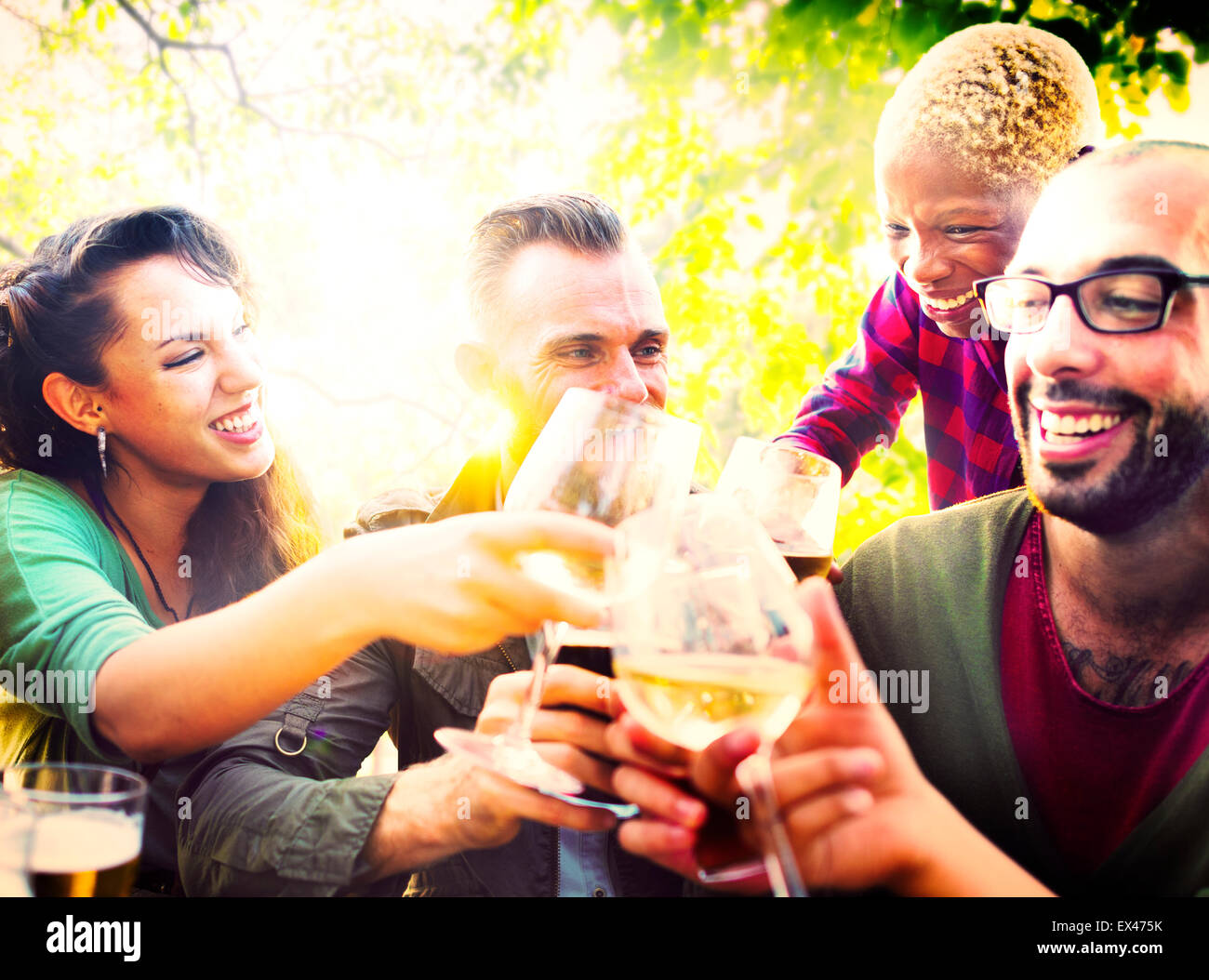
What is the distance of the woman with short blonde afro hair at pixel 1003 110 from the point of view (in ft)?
5.45

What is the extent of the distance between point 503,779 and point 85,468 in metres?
1.17

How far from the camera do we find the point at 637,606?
32.4 inches

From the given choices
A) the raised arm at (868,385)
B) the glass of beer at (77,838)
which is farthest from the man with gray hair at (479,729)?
the raised arm at (868,385)

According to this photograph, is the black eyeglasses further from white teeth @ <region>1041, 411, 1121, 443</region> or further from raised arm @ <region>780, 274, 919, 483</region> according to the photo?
raised arm @ <region>780, 274, 919, 483</region>

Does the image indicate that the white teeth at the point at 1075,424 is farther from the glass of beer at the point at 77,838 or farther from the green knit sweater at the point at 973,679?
the glass of beer at the point at 77,838

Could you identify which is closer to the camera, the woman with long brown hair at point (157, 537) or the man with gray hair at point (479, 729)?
the woman with long brown hair at point (157, 537)

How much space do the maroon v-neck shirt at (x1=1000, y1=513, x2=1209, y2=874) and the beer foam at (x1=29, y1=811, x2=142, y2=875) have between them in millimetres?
1119

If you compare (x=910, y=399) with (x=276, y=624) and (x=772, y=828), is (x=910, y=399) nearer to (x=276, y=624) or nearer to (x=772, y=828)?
(x=772, y=828)

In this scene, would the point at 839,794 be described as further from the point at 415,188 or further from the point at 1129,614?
the point at 415,188

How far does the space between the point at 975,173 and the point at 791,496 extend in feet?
2.63

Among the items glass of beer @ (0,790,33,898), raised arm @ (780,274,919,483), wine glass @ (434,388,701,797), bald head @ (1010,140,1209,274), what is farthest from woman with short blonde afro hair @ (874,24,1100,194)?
glass of beer @ (0,790,33,898)

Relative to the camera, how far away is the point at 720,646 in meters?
0.80

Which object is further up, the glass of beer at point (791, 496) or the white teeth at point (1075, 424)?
the white teeth at point (1075, 424)

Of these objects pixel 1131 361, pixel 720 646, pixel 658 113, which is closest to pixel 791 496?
pixel 1131 361
